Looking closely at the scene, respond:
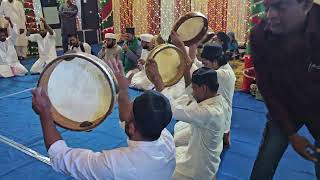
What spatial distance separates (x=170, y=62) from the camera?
2.64m

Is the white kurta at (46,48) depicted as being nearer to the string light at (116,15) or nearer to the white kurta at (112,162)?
the string light at (116,15)

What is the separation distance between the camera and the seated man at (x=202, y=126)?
2.12 meters

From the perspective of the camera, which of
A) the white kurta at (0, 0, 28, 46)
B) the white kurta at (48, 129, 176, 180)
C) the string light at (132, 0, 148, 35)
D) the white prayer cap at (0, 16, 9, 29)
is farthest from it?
the string light at (132, 0, 148, 35)

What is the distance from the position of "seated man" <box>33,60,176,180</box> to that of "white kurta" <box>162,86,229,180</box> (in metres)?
0.57

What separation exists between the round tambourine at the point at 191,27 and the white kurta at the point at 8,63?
476 centimetres

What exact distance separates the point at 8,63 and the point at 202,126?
5801 mm

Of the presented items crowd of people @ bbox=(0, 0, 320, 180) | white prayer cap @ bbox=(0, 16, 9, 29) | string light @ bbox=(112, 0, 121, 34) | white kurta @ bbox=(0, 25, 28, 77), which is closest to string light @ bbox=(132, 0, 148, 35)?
string light @ bbox=(112, 0, 121, 34)

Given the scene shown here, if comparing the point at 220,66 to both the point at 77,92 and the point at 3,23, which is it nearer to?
the point at 77,92

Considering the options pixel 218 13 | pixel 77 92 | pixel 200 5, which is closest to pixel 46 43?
pixel 200 5

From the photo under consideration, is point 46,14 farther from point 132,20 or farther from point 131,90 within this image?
point 131,90

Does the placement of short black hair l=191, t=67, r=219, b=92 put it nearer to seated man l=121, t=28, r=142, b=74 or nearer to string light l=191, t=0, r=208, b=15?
seated man l=121, t=28, r=142, b=74

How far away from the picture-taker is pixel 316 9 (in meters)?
1.47

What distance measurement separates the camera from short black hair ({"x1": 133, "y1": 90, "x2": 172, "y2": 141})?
1.44 meters

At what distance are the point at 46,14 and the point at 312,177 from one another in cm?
859
